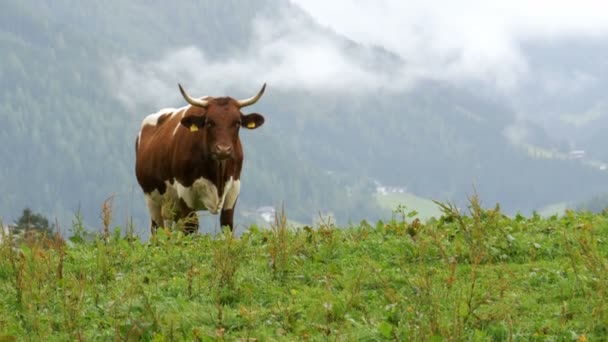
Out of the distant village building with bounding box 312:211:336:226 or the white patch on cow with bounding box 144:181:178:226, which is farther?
the white patch on cow with bounding box 144:181:178:226

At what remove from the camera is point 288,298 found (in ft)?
26.3

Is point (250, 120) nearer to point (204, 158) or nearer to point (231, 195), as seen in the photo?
point (204, 158)

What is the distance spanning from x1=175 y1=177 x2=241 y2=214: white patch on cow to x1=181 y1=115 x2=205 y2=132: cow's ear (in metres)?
1.00

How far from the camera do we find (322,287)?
Answer: 8461 millimetres

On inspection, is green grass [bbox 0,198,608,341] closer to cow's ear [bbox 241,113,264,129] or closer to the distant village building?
the distant village building

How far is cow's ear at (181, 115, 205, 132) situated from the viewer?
1568 cm

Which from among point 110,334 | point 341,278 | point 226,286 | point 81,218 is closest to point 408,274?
point 341,278

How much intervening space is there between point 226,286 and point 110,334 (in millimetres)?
1648

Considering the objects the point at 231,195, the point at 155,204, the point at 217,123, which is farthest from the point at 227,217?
the point at 155,204

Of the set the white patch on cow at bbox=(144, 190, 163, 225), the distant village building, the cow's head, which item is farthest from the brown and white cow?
the distant village building

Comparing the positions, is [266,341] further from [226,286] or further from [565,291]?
[565,291]

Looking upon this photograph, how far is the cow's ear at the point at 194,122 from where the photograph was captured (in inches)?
617

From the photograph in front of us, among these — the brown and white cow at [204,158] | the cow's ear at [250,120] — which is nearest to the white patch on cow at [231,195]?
the brown and white cow at [204,158]

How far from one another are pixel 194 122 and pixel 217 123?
1.56 feet
